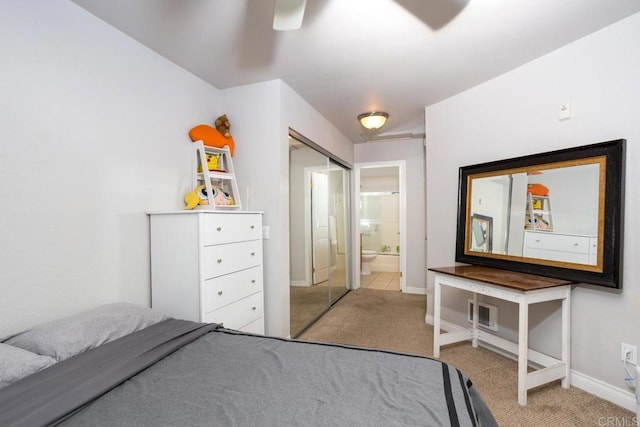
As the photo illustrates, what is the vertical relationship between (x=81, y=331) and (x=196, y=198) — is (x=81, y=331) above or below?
below

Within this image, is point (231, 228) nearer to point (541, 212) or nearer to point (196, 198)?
point (196, 198)

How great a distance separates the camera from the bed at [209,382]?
0.94 metres

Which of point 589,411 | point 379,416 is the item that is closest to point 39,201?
point 379,416

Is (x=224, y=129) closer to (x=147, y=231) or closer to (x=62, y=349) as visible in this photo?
(x=147, y=231)

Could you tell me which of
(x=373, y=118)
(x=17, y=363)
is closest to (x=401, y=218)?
(x=373, y=118)

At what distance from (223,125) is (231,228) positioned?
107cm

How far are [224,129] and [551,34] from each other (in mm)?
2539

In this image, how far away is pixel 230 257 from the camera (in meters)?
2.17

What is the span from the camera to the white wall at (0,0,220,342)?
1.48m

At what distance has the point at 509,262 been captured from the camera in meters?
2.42

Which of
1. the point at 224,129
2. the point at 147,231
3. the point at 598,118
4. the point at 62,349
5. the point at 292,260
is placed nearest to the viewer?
the point at 62,349

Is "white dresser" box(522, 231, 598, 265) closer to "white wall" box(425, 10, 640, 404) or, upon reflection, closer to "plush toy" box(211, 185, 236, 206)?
"white wall" box(425, 10, 640, 404)

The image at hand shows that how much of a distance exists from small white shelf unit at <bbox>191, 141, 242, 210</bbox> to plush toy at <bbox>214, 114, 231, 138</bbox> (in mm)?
186

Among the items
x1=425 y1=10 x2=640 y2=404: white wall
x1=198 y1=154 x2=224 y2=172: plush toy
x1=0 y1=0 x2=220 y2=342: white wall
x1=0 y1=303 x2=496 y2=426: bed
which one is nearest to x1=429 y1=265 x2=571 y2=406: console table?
x1=425 y1=10 x2=640 y2=404: white wall
